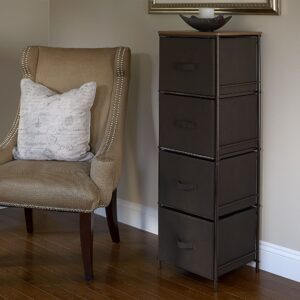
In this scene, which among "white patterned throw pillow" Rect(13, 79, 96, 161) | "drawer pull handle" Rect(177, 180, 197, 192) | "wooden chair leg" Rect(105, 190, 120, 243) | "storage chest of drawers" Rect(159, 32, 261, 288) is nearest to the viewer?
"storage chest of drawers" Rect(159, 32, 261, 288)

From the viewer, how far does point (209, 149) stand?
9.48ft

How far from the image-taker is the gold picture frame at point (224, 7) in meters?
2.98

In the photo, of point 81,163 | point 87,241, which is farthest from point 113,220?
point 87,241

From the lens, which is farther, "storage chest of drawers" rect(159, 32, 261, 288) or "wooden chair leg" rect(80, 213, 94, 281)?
"wooden chair leg" rect(80, 213, 94, 281)

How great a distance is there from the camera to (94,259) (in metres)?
3.36

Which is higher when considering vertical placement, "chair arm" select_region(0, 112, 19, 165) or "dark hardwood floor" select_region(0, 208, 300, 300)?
"chair arm" select_region(0, 112, 19, 165)

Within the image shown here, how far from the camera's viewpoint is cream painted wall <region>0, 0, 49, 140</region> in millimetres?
4059

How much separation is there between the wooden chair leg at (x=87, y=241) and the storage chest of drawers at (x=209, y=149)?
34cm

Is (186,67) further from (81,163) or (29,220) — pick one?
(29,220)

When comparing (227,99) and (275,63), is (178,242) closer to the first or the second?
(227,99)

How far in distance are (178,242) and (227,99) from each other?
69 cm

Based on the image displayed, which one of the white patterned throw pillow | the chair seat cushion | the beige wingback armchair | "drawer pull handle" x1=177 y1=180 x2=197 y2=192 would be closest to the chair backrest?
the beige wingback armchair

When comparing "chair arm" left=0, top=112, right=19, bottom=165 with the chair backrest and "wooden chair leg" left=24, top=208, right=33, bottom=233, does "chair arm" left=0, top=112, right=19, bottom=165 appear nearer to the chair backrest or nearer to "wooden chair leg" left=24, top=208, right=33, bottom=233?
the chair backrest

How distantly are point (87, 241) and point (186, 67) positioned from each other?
890 millimetres
